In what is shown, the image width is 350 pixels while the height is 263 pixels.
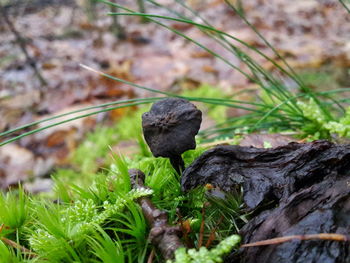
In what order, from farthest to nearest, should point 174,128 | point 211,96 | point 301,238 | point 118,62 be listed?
1. point 118,62
2. point 211,96
3. point 174,128
4. point 301,238

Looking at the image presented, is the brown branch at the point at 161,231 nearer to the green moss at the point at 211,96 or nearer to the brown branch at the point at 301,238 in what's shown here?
the brown branch at the point at 301,238

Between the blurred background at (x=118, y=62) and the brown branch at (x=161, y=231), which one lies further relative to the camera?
the blurred background at (x=118, y=62)

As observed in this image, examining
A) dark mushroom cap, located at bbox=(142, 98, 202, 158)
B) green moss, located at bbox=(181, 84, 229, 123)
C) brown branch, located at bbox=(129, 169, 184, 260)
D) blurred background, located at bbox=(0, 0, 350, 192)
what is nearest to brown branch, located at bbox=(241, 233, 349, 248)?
brown branch, located at bbox=(129, 169, 184, 260)

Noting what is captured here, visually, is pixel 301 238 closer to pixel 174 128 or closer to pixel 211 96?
pixel 174 128

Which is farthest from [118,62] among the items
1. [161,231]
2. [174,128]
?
[161,231]

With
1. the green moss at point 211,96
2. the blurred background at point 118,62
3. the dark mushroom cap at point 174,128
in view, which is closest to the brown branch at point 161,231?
the dark mushroom cap at point 174,128

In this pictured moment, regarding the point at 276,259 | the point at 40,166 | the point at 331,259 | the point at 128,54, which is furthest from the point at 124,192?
the point at 128,54

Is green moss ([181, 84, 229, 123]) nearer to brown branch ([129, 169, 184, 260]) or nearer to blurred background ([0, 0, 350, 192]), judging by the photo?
blurred background ([0, 0, 350, 192])
